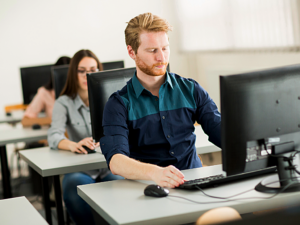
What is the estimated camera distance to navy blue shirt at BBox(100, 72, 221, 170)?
1.65 metres

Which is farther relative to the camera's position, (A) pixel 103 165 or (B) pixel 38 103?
(B) pixel 38 103

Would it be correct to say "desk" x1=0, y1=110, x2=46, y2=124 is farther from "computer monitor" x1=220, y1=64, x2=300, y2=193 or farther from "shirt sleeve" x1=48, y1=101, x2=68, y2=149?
"computer monitor" x1=220, y1=64, x2=300, y2=193

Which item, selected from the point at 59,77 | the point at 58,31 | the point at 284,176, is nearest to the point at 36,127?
the point at 59,77

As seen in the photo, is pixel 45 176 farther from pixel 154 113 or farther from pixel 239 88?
pixel 239 88

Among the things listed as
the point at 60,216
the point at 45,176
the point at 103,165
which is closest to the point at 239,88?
the point at 103,165

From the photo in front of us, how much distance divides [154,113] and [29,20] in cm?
421

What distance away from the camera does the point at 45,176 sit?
6.36 ft

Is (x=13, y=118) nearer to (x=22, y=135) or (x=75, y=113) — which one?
(x=22, y=135)

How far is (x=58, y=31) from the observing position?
5.45 m

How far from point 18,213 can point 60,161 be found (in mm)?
699

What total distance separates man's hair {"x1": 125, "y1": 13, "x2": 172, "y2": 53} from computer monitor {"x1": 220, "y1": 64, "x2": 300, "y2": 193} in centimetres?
55

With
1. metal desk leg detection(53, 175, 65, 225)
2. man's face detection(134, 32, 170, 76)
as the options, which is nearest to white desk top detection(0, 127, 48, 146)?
metal desk leg detection(53, 175, 65, 225)

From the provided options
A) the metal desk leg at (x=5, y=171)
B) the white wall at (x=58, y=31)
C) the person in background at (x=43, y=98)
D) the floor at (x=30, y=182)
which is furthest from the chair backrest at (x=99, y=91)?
the white wall at (x=58, y=31)

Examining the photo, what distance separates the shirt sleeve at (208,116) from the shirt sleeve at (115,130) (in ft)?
1.10
